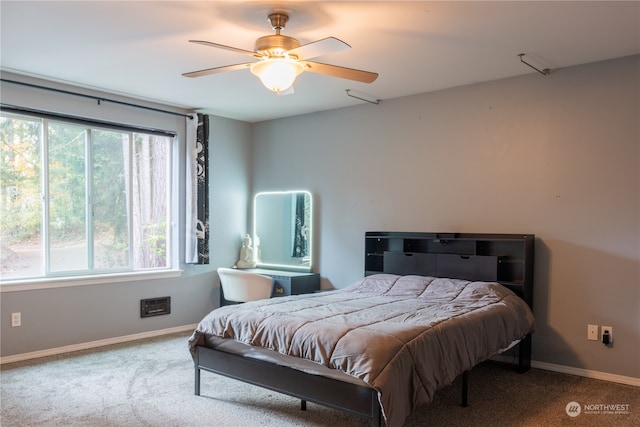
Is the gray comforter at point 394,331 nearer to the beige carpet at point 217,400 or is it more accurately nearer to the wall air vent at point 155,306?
the beige carpet at point 217,400

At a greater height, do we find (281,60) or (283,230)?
(281,60)

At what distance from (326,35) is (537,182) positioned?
6.59 feet

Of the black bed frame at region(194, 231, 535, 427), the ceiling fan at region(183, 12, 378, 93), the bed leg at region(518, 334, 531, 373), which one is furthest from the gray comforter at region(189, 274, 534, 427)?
the ceiling fan at region(183, 12, 378, 93)

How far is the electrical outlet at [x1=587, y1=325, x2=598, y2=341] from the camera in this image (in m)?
3.58

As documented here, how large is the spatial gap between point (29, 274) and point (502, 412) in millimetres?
3784

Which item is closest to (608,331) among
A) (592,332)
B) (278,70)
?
(592,332)

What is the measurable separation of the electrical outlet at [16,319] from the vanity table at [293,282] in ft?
7.01

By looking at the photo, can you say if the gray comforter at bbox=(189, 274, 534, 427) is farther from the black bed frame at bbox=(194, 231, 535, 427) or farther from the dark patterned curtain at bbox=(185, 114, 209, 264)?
the dark patterned curtain at bbox=(185, 114, 209, 264)

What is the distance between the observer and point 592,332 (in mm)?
3598

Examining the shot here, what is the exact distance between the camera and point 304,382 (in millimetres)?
2646

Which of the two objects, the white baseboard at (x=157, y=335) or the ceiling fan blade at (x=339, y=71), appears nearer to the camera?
the ceiling fan blade at (x=339, y=71)

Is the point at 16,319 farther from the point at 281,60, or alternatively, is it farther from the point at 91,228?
the point at 281,60

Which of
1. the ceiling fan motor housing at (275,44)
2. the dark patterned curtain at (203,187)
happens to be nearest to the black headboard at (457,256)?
the dark patterned curtain at (203,187)

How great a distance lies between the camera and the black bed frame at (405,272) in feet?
8.22
